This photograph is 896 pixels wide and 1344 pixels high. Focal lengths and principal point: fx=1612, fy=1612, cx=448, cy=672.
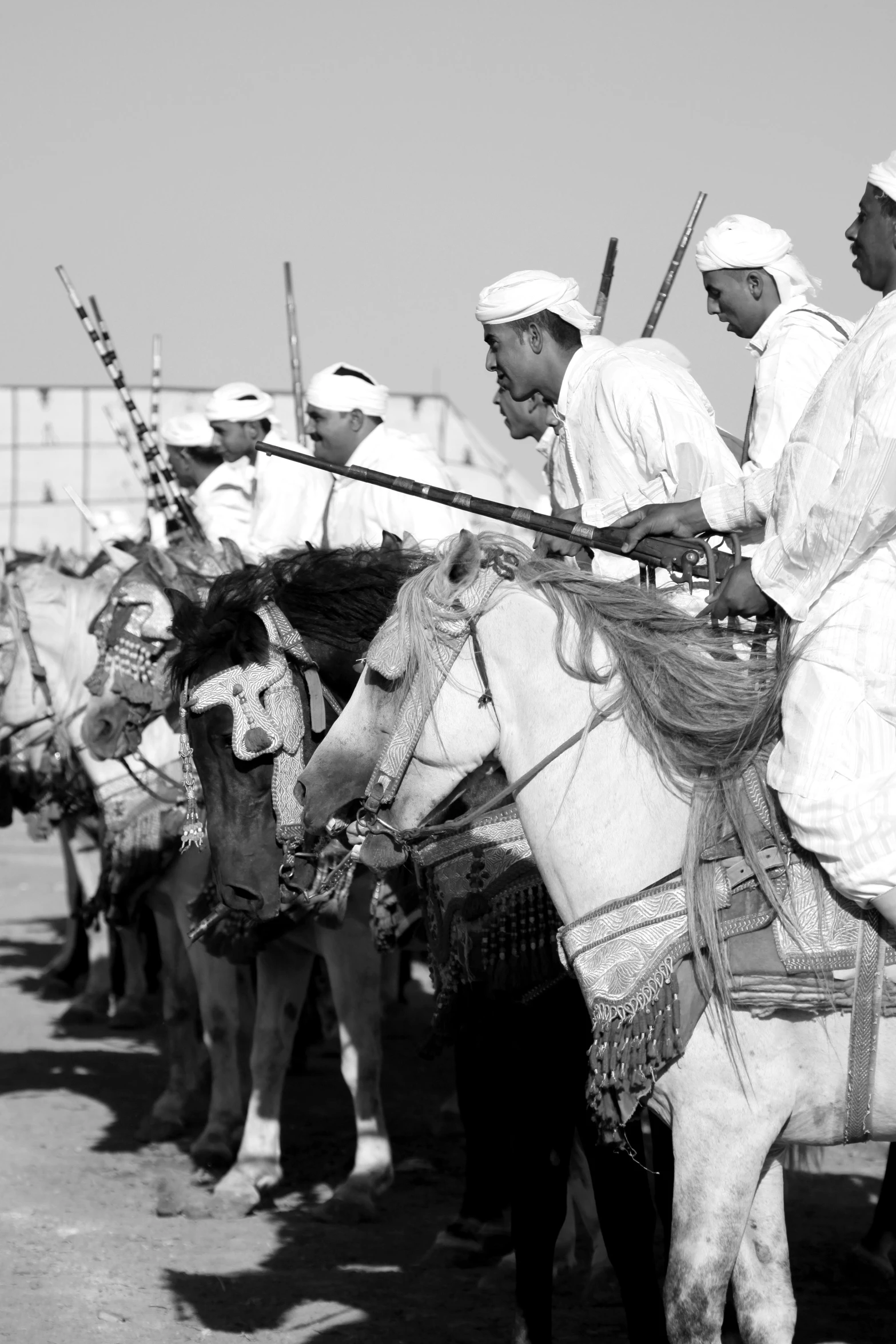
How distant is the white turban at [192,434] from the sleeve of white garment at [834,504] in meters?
6.81

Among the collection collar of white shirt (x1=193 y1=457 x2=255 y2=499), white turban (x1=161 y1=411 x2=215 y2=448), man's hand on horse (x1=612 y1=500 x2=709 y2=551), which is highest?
white turban (x1=161 y1=411 x2=215 y2=448)

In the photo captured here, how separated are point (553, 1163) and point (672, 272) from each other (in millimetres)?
4843

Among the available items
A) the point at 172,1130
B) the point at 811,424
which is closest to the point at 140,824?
the point at 172,1130

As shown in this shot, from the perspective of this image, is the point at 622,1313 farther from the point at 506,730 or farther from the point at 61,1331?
the point at 506,730

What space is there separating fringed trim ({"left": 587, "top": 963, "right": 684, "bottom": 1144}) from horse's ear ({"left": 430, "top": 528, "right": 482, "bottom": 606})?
90cm

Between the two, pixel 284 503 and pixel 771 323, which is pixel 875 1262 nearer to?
pixel 771 323

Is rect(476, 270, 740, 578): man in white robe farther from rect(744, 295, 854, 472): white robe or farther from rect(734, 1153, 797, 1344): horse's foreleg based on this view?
rect(734, 1153, 797, 1344): horse's foreleg

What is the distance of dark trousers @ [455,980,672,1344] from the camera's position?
4316mm

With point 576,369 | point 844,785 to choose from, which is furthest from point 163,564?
point 844,785

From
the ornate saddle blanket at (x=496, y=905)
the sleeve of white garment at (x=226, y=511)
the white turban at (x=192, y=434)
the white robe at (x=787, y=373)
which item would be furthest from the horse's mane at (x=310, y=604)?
the white turban at (x=192, y=434)

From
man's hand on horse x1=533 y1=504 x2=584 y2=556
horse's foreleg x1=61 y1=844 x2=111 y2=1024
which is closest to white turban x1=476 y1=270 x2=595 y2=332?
man's hand on horse x1=533 y1=504 x2=584 y2=556

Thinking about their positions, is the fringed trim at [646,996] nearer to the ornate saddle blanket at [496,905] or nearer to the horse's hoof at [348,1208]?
the ornate saddle blanket at [496,905]

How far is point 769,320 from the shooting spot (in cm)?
482

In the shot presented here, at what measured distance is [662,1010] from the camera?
10.6ft
